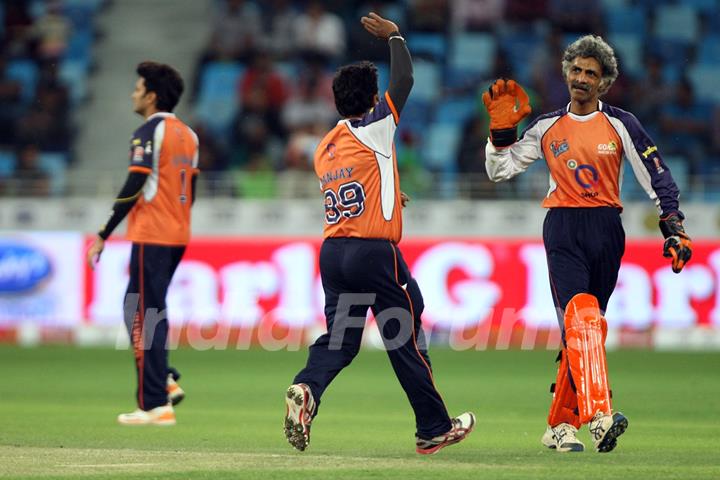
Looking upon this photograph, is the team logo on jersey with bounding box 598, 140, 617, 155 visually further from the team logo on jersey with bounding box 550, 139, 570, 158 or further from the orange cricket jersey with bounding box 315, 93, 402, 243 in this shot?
the orange cricket jersey with bounding box 315, 93, 402, 243

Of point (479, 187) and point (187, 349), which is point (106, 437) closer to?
point (187, 349)

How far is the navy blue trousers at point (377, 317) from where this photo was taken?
25.2 ft

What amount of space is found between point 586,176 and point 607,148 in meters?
0.20

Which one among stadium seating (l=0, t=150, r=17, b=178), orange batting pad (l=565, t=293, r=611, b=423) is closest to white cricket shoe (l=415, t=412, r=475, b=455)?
orange batting pad (l=565, t=293, r=611, b=423)

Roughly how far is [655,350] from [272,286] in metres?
4.86

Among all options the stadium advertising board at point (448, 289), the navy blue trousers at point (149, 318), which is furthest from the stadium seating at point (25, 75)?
the navy blue trousers at point (149, 318)

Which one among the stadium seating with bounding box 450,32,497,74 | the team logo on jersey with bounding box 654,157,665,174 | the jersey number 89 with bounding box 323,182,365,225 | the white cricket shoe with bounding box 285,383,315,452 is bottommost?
the white cricket shoe with bounding box 285,383,315,452

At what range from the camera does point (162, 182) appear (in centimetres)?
981

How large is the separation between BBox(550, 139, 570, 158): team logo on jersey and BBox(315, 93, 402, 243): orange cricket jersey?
0.95 meters

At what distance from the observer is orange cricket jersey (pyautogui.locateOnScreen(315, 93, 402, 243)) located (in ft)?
25.3

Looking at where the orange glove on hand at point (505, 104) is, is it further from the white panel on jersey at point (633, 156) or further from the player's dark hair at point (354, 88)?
the player's dark hair at point (354, 88)

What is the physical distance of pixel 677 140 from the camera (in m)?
20.7

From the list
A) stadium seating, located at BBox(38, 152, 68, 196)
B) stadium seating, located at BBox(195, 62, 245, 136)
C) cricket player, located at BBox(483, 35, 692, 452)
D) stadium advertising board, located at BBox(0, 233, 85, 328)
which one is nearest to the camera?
cricket player, located at BBox(483, 35, 692, 452)

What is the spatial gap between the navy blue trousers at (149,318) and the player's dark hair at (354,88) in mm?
2337
